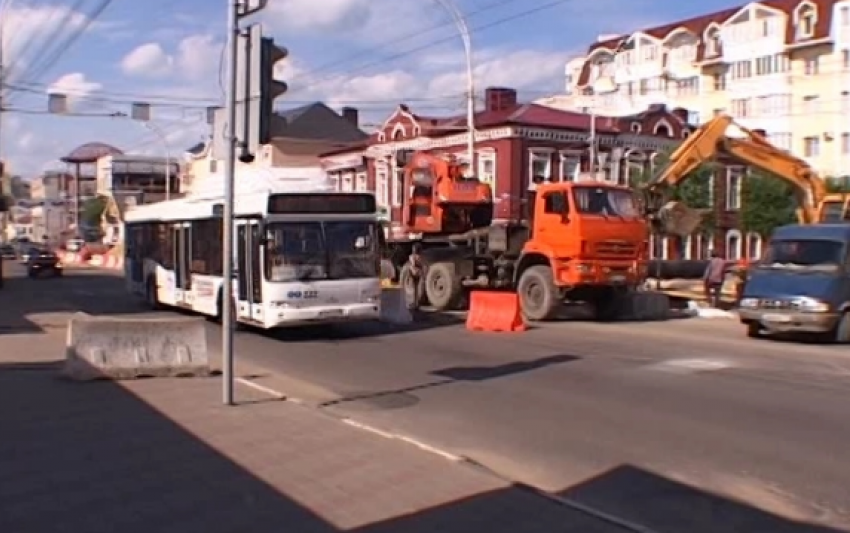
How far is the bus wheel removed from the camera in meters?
27.6

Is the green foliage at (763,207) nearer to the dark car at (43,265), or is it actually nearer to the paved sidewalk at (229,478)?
the dark car at (43,265)

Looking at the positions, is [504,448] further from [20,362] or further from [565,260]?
[565,260]

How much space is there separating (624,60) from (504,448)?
330ft

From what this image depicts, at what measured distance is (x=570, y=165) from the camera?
5334 centimetres

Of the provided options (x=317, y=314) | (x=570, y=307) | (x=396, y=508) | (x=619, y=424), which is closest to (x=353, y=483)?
(x=396, y=508)

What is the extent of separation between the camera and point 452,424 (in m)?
11.0

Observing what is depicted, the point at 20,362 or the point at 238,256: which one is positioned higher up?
the point at 238,256

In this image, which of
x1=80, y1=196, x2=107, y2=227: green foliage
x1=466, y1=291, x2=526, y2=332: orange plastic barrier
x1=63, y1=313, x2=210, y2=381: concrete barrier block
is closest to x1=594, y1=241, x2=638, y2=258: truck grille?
x1=466, y1=291, x2=526, y2=332: orange plastic barrier

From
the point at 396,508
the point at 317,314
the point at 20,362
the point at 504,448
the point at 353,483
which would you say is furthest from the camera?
the point at 317,314

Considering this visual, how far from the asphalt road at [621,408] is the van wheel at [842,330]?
0.81 metres

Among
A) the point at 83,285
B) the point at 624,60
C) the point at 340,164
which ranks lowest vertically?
the point at 83,285

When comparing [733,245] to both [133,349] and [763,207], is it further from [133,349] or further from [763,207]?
[133,349]

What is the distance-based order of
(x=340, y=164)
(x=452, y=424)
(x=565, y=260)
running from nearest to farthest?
(x=452, y=424) → (x=565, y=260) → (x=340, y=164)

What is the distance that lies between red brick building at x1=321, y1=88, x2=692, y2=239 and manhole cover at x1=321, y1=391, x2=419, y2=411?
3244 centimetres
